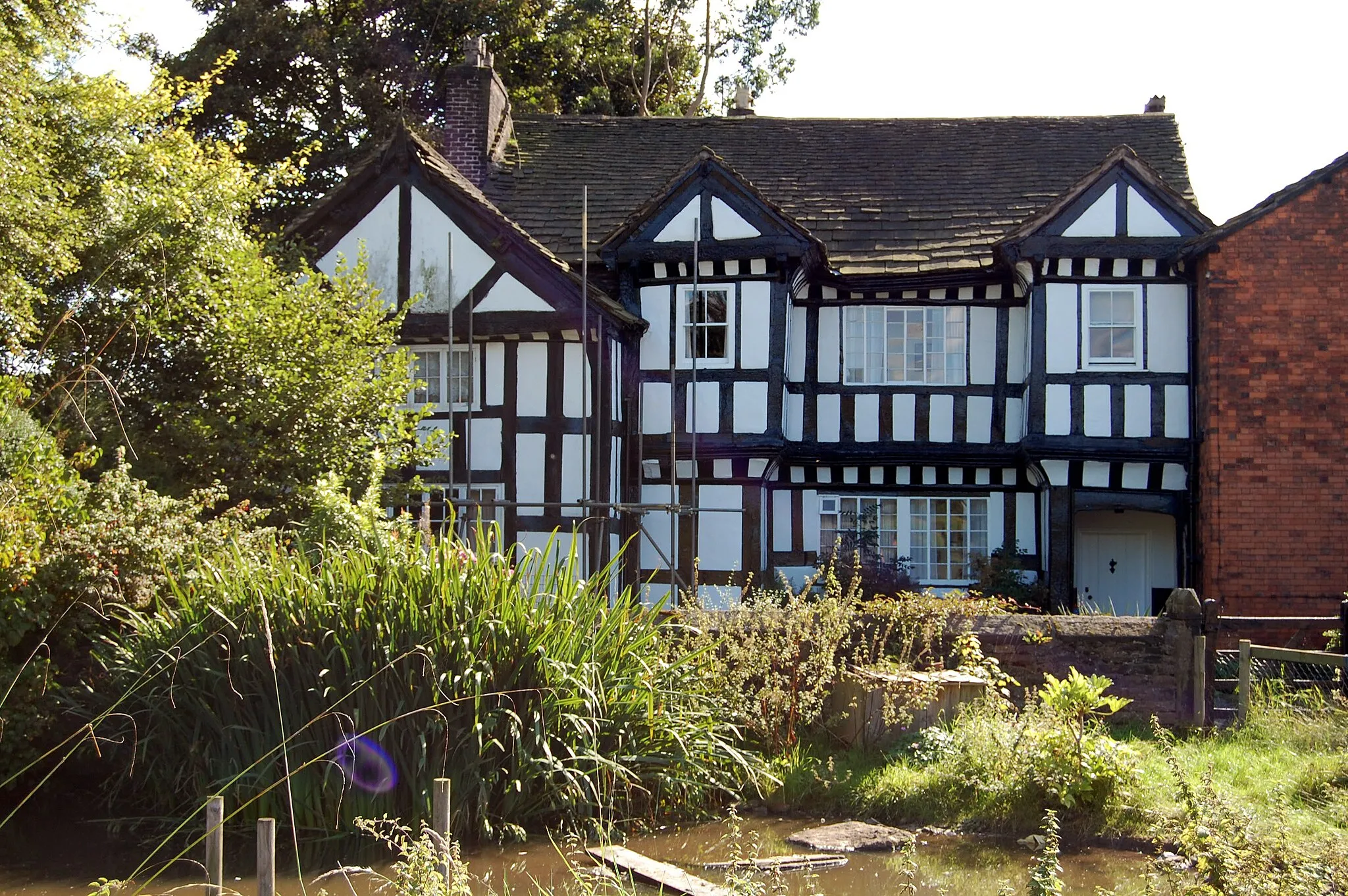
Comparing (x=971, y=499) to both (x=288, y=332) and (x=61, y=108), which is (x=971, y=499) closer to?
(x=288, y=332)

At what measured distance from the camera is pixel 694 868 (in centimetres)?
750

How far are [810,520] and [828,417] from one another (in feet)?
5.12

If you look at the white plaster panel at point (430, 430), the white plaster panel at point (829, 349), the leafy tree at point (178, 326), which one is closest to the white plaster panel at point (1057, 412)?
the white plaster panel at point (829, 349)

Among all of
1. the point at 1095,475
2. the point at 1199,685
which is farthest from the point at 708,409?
the point at 1199,685

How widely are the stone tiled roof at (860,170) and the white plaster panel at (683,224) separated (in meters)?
1.64

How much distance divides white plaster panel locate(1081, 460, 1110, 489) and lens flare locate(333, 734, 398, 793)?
12413 mm

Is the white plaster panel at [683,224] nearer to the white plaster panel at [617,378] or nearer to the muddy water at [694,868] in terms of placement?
the white plaster panel at [617,378]

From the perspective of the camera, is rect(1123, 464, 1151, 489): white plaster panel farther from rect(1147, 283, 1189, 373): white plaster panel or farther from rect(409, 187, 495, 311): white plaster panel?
rect(409, 187, 495, 311): white plaster panel

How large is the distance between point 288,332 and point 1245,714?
9422mm

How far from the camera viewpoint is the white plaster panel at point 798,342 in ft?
61.3

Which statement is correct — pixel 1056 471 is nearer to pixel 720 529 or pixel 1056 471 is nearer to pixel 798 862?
pixel 720 529

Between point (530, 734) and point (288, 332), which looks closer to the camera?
point (530, 734)

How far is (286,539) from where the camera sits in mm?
11242

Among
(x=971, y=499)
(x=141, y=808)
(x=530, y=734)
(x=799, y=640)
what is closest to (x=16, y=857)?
(x=141, y=808)
